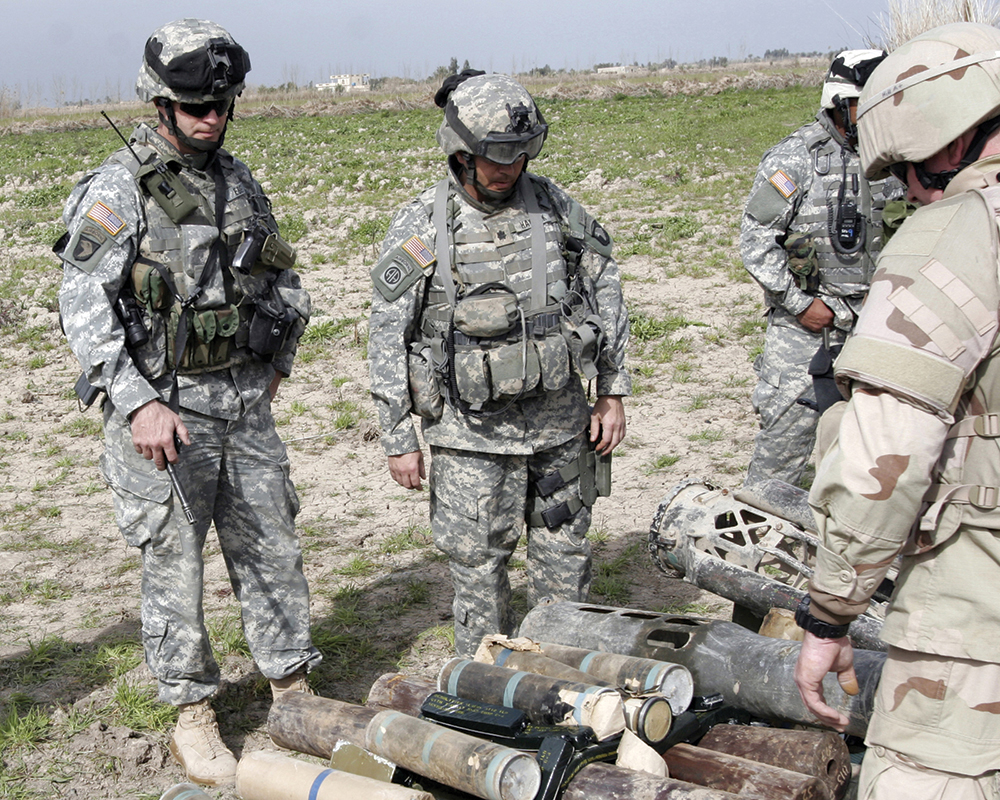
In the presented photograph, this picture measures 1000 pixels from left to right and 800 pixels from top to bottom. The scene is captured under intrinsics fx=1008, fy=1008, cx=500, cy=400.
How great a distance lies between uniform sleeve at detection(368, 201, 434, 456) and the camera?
393 cm

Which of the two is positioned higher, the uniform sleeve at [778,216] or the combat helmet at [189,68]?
the combat helmet at [189,68]

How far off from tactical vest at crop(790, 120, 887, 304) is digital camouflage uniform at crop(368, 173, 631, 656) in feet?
4.58

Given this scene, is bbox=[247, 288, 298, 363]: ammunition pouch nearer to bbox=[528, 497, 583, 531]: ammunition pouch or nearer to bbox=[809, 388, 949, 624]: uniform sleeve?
bbox=[528, 497, 583, 531]: ammunition pouch

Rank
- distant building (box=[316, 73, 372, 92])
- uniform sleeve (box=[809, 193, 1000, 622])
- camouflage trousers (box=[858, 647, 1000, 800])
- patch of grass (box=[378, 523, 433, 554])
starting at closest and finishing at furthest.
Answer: uniform sleeve (box=[809, 193, 1000, 622]) → camouflage trousers (box=[858, 647, 1000, 800]) → patch of grass (box=[378, 523, 433, 554]) → distant building (box=[316, 73, 372, 92])

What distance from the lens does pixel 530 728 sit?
2658 millimetres

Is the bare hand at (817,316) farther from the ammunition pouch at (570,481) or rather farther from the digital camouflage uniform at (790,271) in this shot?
the ammunition pouch at (570,481)

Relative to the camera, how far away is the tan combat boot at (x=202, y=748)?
3748 millimetres

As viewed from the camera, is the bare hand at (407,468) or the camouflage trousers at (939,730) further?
the bare hand at (407,468)

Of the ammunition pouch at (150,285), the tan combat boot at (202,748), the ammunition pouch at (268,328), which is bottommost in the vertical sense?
the tan combat boot at (202,748)

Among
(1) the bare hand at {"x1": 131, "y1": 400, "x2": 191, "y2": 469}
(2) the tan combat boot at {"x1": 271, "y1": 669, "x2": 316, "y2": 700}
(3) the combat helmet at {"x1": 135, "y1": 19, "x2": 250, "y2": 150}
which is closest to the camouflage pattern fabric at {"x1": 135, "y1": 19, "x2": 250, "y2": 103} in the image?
(3) the combat helmet at {"x1": 135, "y1": 19, "x2": 250, "y2": 150}

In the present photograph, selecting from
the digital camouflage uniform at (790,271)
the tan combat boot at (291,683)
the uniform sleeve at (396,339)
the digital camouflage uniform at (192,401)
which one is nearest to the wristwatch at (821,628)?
the uniform sleeve at (396,339)

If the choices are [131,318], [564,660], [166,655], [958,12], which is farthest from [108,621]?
[958,12]

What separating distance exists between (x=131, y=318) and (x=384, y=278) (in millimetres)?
937

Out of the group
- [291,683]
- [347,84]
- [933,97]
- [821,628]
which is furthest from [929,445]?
[347,84]
